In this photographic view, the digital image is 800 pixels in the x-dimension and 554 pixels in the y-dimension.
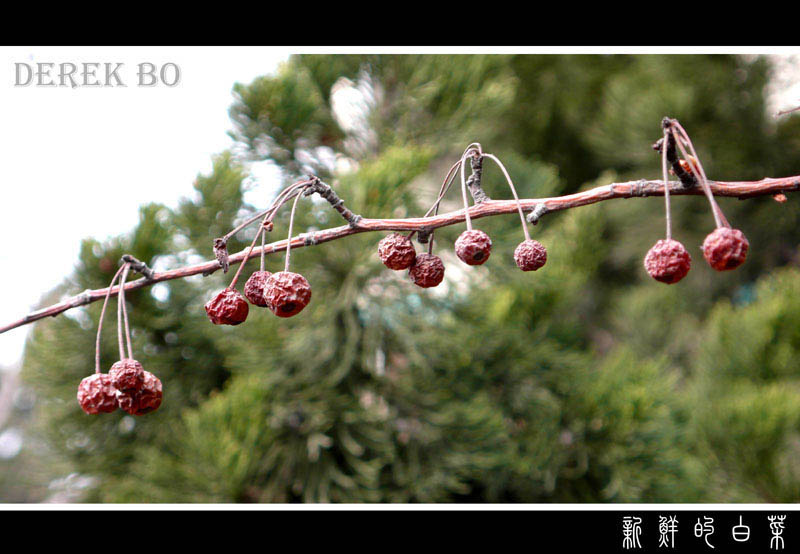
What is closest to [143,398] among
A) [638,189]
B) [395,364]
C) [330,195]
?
[330,195]

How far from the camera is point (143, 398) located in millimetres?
370

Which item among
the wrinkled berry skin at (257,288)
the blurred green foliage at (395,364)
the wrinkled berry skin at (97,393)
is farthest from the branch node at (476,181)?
the blurred green foliage at (395,364)

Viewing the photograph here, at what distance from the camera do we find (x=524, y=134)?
4.76 ft

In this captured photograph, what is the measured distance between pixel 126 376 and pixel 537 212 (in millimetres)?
223

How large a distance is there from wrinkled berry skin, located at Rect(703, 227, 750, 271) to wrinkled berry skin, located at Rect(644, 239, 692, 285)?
0.03 feet

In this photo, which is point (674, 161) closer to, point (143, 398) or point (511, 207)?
point (511, 207)

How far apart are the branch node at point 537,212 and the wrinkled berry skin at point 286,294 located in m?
0.11

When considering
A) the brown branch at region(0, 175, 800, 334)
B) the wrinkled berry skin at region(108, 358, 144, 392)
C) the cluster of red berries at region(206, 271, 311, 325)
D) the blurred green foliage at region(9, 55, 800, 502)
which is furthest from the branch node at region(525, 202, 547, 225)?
the blurred green foliage at region(9, 55, 800, 502)

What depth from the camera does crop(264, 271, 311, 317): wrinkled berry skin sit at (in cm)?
→ 34

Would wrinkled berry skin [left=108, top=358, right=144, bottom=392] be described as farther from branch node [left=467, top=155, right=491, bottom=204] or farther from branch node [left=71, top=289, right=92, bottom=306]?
branch node [left=467, top=155, right=491, bottom=204]

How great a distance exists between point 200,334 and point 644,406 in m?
0.65

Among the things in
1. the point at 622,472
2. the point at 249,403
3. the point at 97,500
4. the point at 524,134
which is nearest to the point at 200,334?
the point at 249,403

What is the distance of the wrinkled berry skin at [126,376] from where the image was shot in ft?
1.16

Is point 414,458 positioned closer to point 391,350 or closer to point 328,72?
point 391,350
